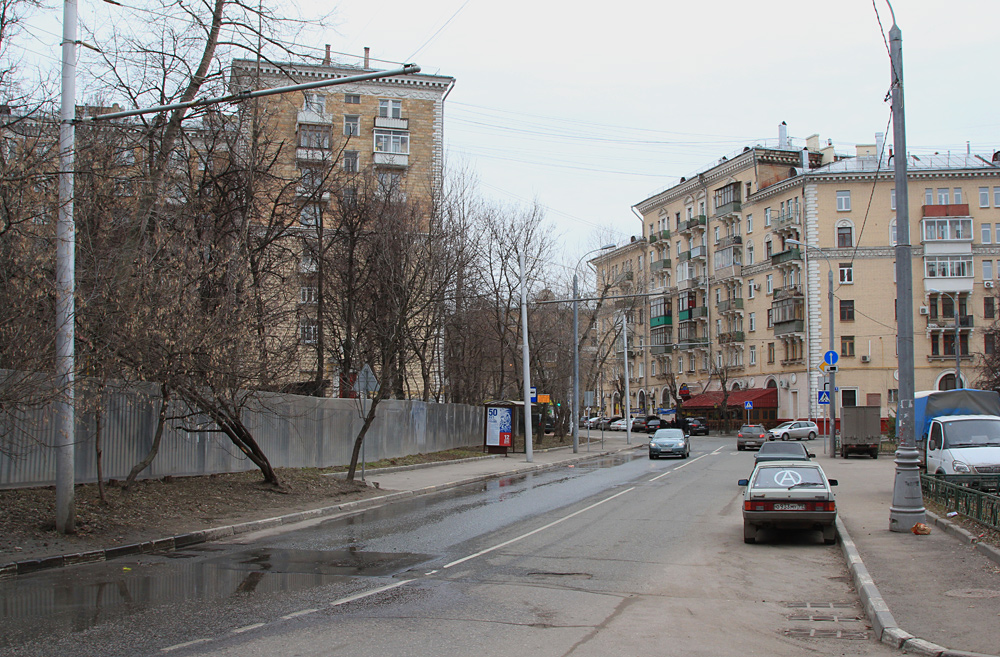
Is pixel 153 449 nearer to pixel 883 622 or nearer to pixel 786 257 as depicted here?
pixel 883 622

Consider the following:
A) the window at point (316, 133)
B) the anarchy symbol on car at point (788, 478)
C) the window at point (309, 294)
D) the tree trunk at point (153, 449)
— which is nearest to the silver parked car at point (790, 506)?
the anarchy symbol on car at point (788, 478)

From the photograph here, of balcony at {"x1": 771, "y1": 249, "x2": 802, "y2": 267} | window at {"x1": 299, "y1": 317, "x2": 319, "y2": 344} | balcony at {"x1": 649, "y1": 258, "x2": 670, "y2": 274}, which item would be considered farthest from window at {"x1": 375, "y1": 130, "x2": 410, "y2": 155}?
balcony at {"x1": 649, "y1": 258, "x2": 670, "y2": 274}

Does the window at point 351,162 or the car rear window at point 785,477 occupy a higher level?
the window at point 351,162

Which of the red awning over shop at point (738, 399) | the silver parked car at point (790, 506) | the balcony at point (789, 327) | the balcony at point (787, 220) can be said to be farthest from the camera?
the red awning over shop at point (738, 399)

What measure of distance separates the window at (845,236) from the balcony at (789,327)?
22.4 feet

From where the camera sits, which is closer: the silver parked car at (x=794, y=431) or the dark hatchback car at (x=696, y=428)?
the silver parked car at (x=794, y=431)

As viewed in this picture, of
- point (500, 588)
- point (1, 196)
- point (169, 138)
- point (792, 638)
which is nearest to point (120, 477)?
point (169, 138)

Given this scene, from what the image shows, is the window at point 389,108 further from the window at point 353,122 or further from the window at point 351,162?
the window at point 351,162

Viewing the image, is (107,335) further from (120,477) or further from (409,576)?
(409,576)

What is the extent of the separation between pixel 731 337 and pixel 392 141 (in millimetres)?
36742

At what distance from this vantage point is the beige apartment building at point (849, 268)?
6712 centimetres

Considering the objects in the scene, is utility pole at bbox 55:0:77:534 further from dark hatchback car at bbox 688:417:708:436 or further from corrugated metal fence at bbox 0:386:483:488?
dark hatchback car at bbox 688:417:708:436

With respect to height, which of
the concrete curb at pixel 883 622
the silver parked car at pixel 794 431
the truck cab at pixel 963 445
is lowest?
the silver parked car at pixel 794 431

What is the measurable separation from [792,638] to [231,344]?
1155 cm
